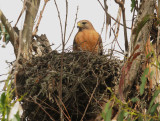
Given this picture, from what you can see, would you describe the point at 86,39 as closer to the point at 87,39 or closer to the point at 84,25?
the point at 87,39

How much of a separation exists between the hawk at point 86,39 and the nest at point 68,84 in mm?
939

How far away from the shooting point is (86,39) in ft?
19.7

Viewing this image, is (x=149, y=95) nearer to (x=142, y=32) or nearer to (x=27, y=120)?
(x=142, y=32)

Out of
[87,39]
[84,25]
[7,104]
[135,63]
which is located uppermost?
→ [84,25]

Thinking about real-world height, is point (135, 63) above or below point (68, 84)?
above

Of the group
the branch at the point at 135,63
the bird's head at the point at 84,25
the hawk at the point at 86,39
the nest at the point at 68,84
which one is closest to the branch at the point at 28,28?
the nest at the point at 68,84

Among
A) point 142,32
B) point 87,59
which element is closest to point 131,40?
point 142,32

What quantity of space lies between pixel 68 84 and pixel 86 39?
74.3 inches

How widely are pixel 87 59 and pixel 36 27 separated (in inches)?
50.2

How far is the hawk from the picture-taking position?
5773mm

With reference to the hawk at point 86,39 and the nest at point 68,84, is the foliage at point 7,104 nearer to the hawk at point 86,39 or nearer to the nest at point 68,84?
the nest at point 68,84

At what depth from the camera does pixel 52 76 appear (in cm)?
434

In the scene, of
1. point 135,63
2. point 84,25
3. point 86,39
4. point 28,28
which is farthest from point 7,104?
point 84,25

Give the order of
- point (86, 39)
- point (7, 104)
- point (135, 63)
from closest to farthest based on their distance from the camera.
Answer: point (7, 104) → point (135, 63) → point (86, 39)
